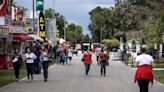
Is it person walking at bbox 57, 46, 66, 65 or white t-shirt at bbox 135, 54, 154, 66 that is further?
person walking at bbox 57, 46, 66, 65

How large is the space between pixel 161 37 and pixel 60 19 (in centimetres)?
10578

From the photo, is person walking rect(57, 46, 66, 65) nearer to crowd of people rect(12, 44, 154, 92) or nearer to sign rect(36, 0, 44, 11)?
crowd of people rect(12, 44, 154, 92)

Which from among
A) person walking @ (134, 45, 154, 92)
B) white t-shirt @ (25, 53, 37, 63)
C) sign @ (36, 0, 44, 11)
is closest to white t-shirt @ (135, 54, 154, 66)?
person walking @ (134, 45, 154, 92)

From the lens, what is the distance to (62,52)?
171 feet

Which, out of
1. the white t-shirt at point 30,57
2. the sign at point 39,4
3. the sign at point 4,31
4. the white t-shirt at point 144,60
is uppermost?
the sign at point 39,4

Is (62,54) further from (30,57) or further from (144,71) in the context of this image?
(144,71)

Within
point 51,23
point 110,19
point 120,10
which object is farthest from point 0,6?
point 110,19

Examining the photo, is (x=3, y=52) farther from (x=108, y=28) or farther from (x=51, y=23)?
(x=108, y=28)

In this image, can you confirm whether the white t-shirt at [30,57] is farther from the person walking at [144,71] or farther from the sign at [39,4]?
the sign at [39,4]

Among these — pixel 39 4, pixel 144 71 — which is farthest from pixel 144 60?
pixel 39 4

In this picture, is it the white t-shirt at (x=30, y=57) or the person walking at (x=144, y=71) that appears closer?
the person walking at (x=144, y=71)

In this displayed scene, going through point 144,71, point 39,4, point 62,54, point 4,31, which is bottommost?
point 62,54

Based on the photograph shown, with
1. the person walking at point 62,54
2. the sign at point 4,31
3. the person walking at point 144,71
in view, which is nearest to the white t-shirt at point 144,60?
the person walking at point 144,71

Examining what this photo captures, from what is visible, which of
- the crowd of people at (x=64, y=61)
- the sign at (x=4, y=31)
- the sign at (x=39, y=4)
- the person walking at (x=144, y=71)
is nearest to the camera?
the person walking at (x=144, y=71)
